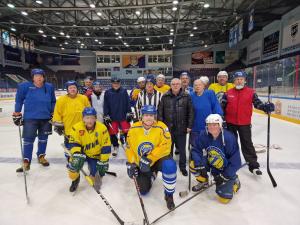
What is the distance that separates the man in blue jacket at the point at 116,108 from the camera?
355 centimetres

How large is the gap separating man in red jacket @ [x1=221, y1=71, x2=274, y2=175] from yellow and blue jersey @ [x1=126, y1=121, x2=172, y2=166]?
1.02 m

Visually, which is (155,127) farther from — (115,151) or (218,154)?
(115,151)

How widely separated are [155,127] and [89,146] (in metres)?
0.76

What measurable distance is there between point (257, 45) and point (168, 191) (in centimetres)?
1762

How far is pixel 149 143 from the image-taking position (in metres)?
2.22

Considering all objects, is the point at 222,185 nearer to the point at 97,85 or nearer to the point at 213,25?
the point at 97,85

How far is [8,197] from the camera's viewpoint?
7.37 feet

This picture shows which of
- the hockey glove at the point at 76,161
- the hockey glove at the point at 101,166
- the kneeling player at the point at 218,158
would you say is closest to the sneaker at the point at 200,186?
the kneeling player at the point at 218,158

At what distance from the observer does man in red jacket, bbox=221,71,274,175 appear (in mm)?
2695

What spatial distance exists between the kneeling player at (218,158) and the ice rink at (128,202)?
134 mm

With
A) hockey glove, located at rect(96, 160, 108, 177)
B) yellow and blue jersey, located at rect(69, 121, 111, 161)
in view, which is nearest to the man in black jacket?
yellow and blue jersey, located at rect(69, 121, 111, 161)

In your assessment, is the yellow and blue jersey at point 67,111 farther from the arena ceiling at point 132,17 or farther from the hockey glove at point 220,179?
the arena ceiling at point 132,17

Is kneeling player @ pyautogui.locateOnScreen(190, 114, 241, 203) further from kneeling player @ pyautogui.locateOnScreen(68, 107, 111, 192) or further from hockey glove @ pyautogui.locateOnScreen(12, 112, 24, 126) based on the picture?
hockey glove @ pyautogui.locateOnScreen(12, 112, 24, 126)

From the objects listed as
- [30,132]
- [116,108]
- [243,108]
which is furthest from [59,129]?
[243,108]
